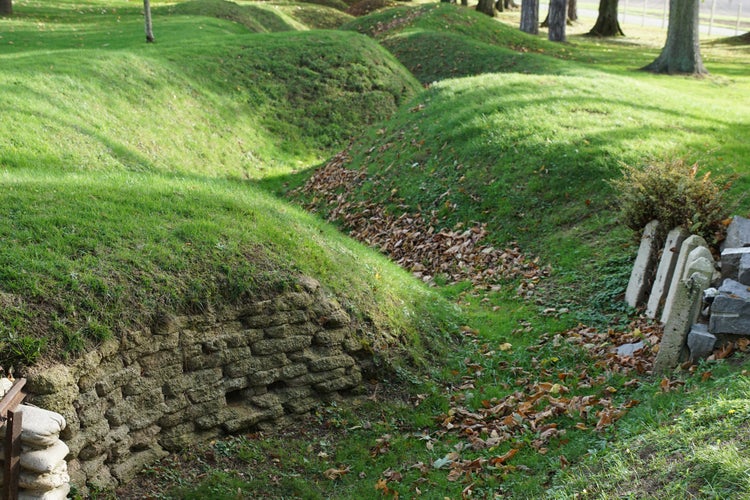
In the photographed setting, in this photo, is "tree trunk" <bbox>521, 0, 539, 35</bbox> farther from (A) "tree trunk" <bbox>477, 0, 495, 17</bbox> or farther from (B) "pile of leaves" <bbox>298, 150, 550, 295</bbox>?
(B) "pile of leaves" <bbox>298, 150, 550, 295</bbox>

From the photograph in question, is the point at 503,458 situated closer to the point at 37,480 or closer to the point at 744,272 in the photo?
the point at 744,272

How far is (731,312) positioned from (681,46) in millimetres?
17806

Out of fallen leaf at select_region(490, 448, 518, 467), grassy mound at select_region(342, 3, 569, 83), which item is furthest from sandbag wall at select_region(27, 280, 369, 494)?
grassy mound at select_region(342, 3, 569, 83)

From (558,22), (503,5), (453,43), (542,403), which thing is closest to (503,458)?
(542,403)

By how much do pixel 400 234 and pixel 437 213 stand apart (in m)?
0.70

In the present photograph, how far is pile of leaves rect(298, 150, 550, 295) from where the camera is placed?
35.3 ft

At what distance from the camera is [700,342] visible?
7047 mm

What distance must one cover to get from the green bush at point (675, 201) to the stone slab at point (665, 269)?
0.18m

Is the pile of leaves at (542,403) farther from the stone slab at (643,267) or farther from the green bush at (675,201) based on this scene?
the green bush at (675,201)

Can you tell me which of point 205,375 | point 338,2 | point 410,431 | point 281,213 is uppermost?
point 338,2

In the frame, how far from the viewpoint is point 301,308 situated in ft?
24.8

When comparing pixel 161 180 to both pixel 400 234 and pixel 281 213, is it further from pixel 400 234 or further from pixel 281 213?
pixel 400 234

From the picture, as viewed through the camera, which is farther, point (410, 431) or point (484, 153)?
point (484, 153)

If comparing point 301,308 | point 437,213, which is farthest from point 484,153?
point 301,308
